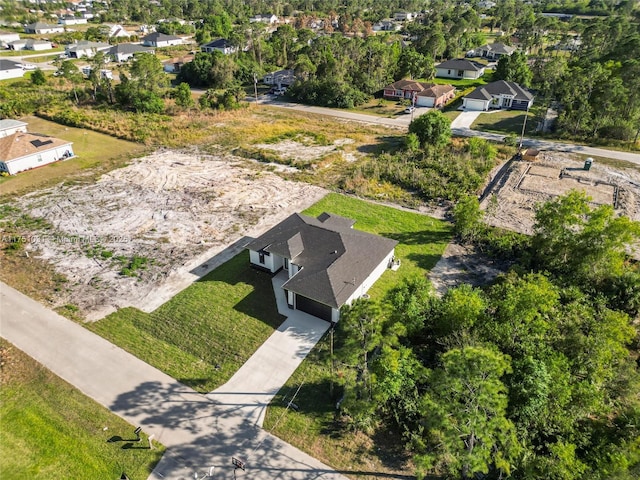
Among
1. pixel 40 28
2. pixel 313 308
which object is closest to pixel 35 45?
pixel 40 28

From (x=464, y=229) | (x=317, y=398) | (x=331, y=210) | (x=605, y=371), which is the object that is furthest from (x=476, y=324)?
(x=331, y=210)

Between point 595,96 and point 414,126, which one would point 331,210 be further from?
point 595,96

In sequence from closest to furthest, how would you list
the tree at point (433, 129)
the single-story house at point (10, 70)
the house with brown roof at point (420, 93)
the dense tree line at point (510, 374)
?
the dense tree line at point (510, 374) < the tree at point (433, 129) < the house with brown roof at point (420, 93) < the single-story house at point (10, 70)

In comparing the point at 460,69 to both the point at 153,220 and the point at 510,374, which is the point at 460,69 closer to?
the point at 153,220

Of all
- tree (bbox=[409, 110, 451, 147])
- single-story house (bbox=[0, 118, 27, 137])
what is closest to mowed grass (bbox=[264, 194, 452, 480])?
tree (bbox=[409, 110, 451, 147])

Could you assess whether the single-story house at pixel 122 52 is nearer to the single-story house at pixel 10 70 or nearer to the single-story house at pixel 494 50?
the single-story house at pixel 10 70

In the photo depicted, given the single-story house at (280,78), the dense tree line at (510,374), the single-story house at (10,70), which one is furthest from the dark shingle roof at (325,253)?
the single-story house at (10,70)

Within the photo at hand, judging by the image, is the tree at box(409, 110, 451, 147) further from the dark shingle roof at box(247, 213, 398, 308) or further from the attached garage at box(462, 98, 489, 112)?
the dark shingle roof at box(247, 213, 398, 308)
